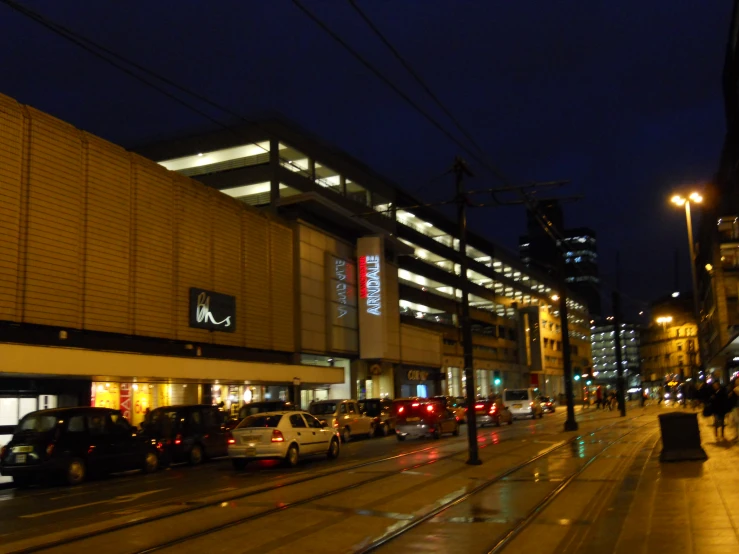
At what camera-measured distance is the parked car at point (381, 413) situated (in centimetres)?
3422

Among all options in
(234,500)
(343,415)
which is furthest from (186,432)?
(343,415)

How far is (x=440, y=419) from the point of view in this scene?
98.5 feet


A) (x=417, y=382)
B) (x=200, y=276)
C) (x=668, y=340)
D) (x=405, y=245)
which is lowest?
(x=417, y=382)

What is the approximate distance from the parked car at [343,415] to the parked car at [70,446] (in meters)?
10.9

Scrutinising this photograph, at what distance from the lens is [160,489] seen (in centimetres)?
1580

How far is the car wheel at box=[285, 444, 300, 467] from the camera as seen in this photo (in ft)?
64.0

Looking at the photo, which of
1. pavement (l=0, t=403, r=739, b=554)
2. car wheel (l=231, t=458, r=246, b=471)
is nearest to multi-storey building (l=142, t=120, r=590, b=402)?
car wheel (l=231, t=458, r=246, b=471)

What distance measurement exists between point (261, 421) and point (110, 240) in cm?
1137

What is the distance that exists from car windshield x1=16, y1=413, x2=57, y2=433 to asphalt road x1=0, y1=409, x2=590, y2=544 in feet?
4.40

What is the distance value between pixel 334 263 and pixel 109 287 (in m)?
18.7

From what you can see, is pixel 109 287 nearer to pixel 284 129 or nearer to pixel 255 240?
pixel 255 240

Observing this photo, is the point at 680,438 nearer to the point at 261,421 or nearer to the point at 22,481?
the point at 261,421

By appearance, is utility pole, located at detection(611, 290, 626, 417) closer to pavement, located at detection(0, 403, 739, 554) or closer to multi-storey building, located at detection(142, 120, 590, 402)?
multi-storey building, located at detection(142, 120, 590, 402)

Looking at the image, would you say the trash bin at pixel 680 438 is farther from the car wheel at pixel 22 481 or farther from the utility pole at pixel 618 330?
the utility pole at pixel 618 330
